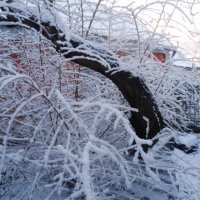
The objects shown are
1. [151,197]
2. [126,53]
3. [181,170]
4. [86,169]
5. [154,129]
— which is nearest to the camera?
[86,169]

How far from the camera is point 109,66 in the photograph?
337cm

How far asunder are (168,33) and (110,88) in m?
0.88

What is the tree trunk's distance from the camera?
3438 millimetres

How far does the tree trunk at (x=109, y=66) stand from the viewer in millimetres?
3438

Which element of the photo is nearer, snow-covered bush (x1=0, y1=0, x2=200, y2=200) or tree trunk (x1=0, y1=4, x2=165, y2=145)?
snow-covered bush (x1=0, y1=0, x2=200, y2=200)

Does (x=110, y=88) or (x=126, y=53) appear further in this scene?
(x=126, y=53)

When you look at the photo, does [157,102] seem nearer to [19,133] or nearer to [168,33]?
[168,33]

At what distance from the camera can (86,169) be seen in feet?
5.46

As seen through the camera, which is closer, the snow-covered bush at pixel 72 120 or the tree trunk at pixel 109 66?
the snow-covered bush at pixel 72 120

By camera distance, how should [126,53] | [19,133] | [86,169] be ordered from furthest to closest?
[126,53], [19,133], [86,169]

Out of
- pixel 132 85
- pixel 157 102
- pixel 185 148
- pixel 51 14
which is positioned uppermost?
pixel 51 14

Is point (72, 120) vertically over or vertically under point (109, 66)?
under

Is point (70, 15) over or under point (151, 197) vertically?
over

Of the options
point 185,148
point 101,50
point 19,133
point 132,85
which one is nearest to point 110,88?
point 132,85
